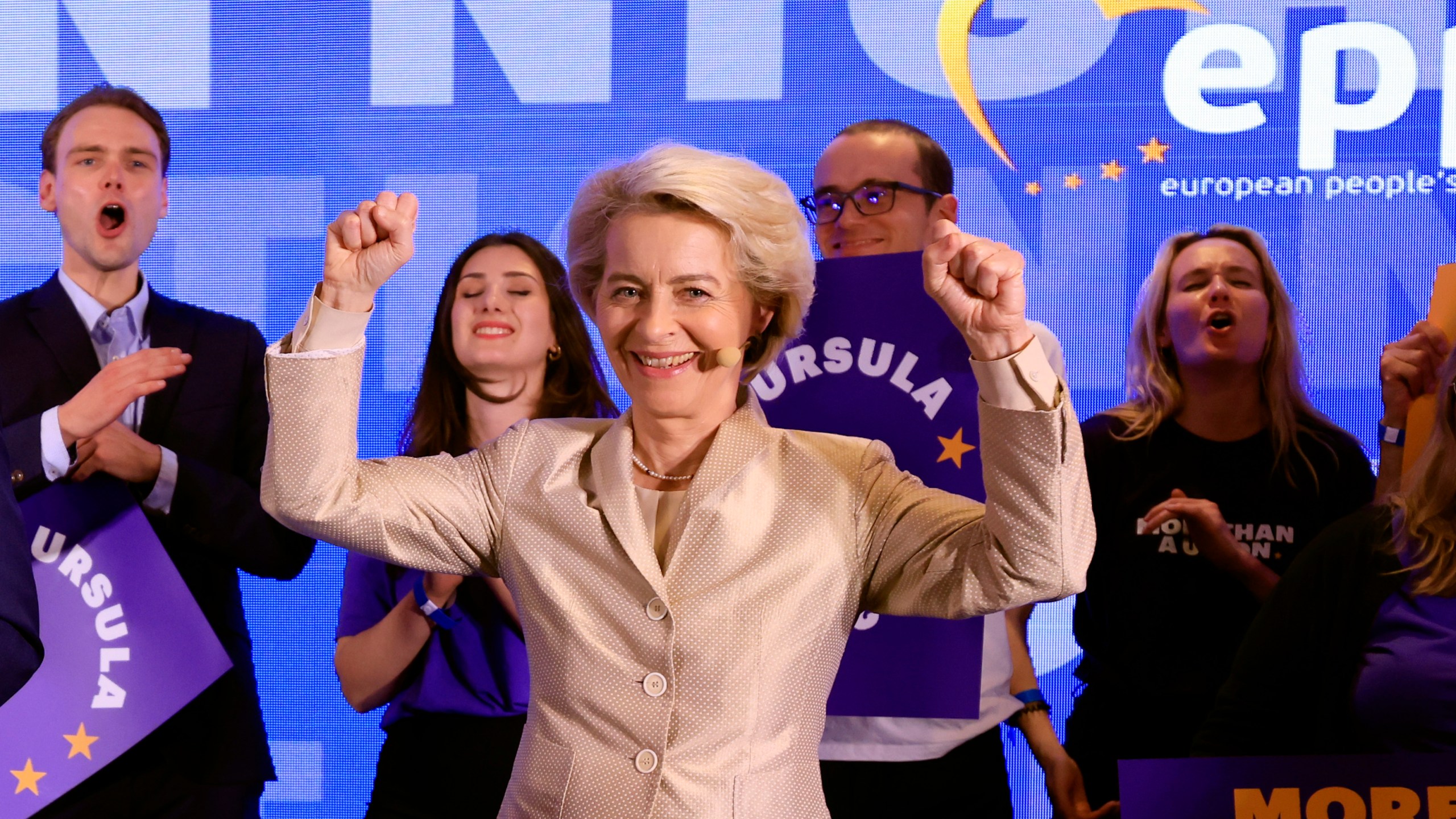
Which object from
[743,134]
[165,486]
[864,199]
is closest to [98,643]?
[165,486]

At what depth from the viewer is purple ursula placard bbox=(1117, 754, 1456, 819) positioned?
1928 millimetres

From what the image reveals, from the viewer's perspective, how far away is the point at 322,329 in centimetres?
152

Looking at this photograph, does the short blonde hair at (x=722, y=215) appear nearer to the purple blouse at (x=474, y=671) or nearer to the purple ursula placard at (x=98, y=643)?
the purple blouse at (x=474, y=671)

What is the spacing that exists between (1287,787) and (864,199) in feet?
4.18

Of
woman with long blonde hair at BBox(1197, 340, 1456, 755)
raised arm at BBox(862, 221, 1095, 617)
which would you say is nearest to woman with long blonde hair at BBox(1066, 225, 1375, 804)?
woman with long blonde hair at BBox(1197, 340, 1456, 755)

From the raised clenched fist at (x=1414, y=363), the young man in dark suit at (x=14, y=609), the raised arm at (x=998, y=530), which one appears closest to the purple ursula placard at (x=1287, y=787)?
the raised arm at (x=998, y=530)

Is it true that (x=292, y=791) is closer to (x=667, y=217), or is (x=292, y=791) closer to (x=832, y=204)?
(x=832, y=204)

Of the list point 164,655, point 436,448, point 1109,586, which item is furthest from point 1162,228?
point 164,655

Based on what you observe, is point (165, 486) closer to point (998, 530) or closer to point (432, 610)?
point (432, 610)

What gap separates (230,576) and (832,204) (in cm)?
150

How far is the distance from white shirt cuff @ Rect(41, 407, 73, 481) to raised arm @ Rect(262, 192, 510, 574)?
129 cm

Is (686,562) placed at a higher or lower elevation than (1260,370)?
lower

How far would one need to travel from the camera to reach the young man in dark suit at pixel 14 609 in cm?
129

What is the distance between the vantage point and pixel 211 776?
108 inches
